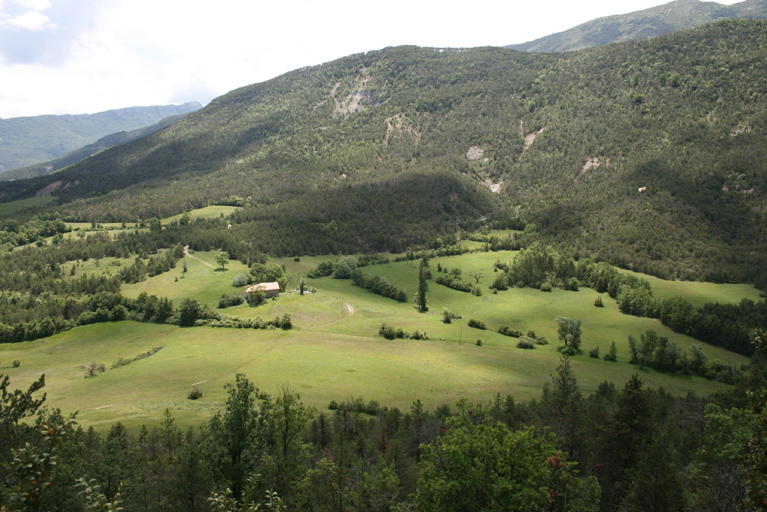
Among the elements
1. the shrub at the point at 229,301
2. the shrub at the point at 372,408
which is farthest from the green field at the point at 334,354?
the shrub at the point at 229,301

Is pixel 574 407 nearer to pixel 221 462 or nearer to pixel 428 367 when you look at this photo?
pixel 221 462

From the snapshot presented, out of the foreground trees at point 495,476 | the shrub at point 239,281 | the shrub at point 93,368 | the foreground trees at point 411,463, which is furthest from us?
the shrub at point 239,281

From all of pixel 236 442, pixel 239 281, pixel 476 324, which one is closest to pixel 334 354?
pixel 476 324

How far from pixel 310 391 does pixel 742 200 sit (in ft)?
710

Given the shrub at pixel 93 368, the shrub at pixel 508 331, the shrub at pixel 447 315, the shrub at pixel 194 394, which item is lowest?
the shrub at pixel 508 331

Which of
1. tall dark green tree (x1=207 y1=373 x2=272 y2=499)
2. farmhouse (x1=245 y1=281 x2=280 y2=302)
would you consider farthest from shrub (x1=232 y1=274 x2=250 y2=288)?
tall dark green tree (x1=207 y1=373 x2=272 y2=499)

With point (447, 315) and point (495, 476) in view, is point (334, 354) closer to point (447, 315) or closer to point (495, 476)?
point (447, 315)

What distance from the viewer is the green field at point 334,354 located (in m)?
72.5

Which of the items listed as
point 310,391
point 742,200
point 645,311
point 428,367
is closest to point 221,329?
Answer: point 310,391

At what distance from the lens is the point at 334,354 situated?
306ft

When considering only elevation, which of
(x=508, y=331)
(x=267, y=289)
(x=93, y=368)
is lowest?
(x=508, y=331)

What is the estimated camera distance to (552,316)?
431 ft

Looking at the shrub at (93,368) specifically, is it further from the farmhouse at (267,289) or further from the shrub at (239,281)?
the shrub at (239,281)

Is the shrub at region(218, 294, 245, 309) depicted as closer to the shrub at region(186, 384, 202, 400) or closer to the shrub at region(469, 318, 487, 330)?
the shrub at region(186, 384, 202, 400)
